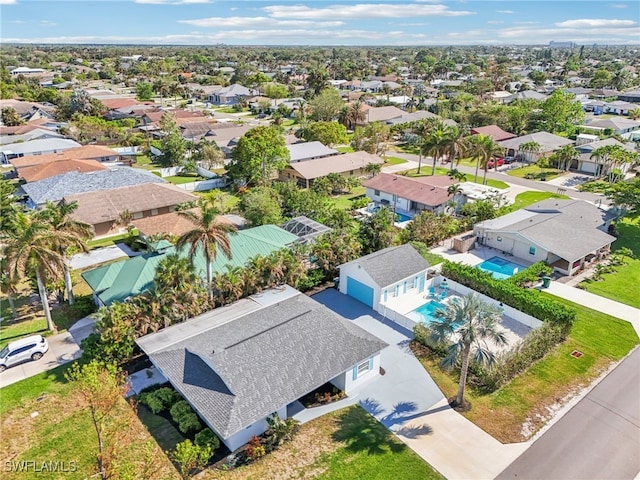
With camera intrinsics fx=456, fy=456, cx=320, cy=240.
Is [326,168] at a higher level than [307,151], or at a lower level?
lower

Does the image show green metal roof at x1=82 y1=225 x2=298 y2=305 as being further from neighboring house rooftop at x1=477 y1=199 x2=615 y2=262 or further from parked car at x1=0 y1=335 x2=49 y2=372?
neighboring house rooftop at x1=477 y1=199 x2=615 y2=262

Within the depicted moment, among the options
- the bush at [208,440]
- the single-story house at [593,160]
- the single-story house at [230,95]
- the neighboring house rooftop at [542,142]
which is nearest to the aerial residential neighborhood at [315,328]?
the bush at [208,440]

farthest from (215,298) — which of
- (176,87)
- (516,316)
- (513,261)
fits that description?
(176,87)

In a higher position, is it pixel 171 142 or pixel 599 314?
pixel 171 142

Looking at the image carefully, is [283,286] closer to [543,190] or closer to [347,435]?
[347,435]

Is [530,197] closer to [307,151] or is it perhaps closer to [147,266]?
[307,151]

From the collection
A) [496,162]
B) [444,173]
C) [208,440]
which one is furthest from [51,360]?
[496,162]
